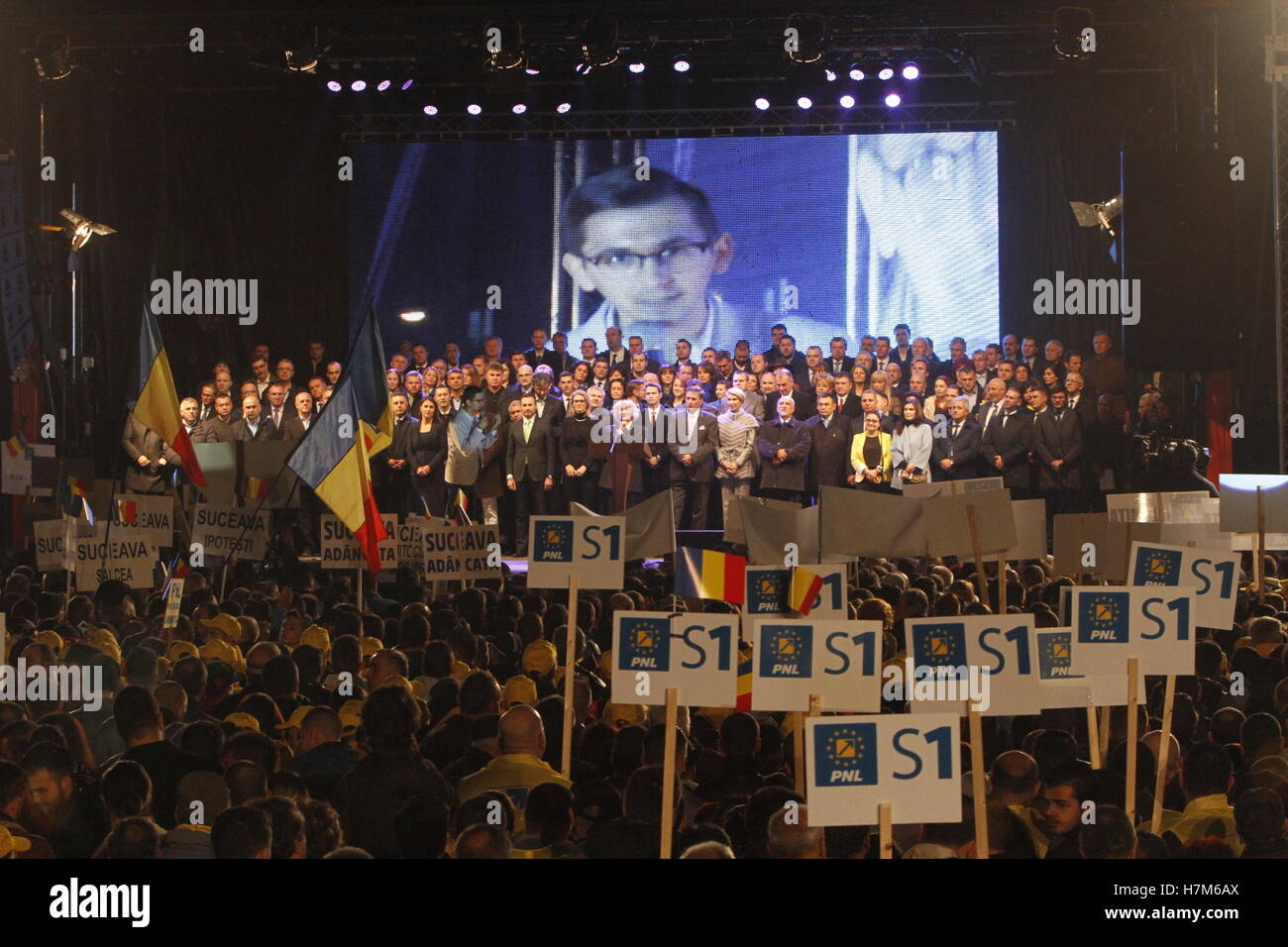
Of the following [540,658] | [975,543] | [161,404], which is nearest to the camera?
[540,658]

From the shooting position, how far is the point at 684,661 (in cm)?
510

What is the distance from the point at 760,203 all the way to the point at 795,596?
10.5 m

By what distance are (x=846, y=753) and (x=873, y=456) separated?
33.5 feet

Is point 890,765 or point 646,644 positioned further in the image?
point 646,644

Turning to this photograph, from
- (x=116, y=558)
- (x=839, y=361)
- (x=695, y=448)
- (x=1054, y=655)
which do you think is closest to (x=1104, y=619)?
(x=1054, y=655)

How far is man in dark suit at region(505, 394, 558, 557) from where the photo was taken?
14547 millimetres

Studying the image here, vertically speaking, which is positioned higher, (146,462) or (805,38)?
(805,38)

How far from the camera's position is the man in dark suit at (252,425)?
1457cm

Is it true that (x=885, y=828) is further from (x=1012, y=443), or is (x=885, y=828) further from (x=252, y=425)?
(x=252, y=425)

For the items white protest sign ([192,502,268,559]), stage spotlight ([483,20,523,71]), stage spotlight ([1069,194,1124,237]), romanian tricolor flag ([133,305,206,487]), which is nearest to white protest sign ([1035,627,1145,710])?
white protest sign ([192,502,268,559])

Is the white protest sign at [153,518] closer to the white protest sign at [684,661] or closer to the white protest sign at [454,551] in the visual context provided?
the white protest sign at [454,551]

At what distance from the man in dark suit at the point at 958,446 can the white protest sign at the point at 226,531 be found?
7.01m

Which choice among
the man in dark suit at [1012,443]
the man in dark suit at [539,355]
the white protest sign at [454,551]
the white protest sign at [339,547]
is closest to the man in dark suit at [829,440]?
the man in dark suit at [1012,443]
